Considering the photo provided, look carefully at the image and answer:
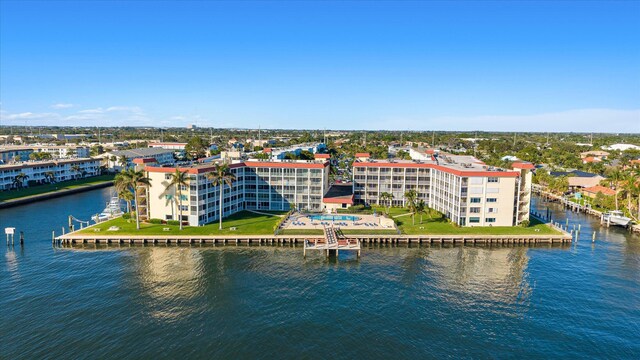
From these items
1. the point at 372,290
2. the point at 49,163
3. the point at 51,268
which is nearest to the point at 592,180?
the point at 372,290

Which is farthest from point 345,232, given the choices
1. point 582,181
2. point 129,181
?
point 582,181

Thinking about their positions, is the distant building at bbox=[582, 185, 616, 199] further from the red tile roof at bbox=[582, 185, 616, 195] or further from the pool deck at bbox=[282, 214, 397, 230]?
the pool deck at bbox=[282, 214, 397, 230]

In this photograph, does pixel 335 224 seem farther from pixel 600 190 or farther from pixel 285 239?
pixel 600 190

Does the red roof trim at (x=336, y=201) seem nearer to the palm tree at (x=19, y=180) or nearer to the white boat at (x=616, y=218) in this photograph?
the white boat at (x=616, y=218)

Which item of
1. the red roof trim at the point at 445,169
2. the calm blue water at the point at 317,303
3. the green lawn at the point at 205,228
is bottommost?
the calm blue water at the point at 317,303

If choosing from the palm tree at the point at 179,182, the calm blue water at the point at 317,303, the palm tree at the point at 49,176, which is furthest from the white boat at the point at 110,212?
the palm tree at the point at 49,176

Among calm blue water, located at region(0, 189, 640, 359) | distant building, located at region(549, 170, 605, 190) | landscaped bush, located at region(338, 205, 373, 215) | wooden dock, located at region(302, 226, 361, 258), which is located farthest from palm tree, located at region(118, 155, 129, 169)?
distant building, located at region(549, 170, 605, 190)
